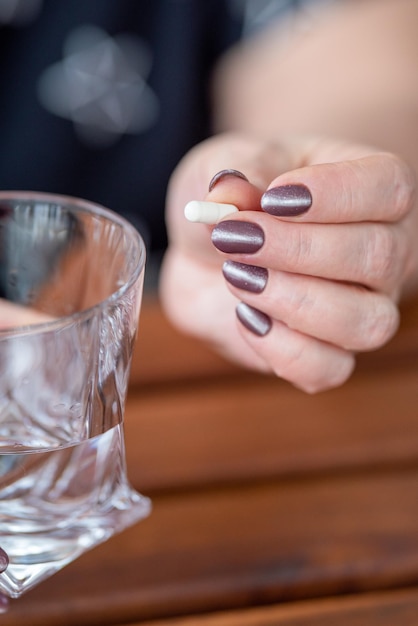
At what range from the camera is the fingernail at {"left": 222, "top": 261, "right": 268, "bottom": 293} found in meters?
0.30

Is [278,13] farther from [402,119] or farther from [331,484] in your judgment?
[331,484]

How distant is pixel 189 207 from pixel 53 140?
1.61 feet

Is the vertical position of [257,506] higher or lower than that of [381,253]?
lower

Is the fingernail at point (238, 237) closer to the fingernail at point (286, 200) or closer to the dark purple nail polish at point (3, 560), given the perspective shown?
the fingernail at point (286, 200)

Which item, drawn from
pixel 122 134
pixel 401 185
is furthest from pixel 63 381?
pixel 122 134

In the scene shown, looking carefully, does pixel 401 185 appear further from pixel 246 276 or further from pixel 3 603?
pixel 3 603

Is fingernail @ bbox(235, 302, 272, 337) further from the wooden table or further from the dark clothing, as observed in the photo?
the dark clothing

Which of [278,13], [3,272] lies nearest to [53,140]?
[278,13]

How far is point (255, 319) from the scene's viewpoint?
34cm

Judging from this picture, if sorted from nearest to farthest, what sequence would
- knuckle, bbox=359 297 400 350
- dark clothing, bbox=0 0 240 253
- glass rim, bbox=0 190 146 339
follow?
glass rim, bbox=0 190 146 339
knuckle, bbox=359 297 400 350
dark clothing, bbox=0 0 240 253

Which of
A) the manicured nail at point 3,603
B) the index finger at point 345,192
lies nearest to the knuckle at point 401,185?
the index finger at point 345,192

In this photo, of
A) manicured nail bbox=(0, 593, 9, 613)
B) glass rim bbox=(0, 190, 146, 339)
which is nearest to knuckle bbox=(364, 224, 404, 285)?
glass rim bbox=(0, 190, 146, 339)

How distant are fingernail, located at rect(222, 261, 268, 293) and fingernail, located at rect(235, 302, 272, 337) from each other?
1.2 inches

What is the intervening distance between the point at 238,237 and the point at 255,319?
6 cm
